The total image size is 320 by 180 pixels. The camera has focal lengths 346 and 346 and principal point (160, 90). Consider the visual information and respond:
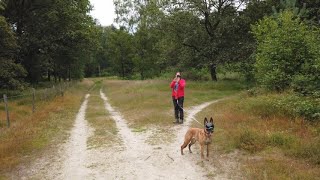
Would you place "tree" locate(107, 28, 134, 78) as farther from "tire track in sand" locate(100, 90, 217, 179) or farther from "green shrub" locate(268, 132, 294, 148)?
"green shrub" locate(268, 132, 294, 148)

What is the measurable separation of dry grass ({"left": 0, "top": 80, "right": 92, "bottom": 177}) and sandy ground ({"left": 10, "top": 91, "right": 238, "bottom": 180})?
75 centimetres

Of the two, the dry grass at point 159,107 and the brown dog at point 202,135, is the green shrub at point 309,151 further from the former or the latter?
the dry grass at point 159,107

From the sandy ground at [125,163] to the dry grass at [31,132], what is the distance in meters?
0.75

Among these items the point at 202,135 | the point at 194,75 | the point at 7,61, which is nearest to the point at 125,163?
the point at 202,135

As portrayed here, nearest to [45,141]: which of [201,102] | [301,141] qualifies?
[301,141]

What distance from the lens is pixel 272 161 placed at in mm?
8656

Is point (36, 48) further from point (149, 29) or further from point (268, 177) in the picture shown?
point (268, 177)

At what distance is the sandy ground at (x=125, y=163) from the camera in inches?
334

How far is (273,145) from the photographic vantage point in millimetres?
10062

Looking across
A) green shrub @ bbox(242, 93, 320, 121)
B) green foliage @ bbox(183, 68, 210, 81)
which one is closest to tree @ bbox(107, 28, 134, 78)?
green foliage @ bbox(183, 68, 210, 81)

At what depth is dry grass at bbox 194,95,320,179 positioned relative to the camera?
313 inches

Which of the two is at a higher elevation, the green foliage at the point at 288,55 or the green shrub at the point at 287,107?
the green foliage at the point at 288,55

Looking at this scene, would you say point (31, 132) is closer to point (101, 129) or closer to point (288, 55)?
point (101, 129)

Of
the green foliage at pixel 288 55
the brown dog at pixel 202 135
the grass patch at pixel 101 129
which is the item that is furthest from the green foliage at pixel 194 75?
the brown dog at pixel 202 135
